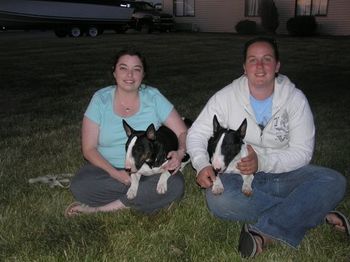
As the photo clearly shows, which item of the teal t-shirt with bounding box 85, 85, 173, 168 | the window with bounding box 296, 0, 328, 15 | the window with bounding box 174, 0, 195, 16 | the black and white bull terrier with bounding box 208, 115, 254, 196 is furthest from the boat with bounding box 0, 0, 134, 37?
the black and white bull terrier with bounding box 208, 115, 254, 196

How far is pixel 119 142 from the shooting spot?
5121mm

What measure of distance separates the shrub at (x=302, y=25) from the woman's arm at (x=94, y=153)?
96.7 ft

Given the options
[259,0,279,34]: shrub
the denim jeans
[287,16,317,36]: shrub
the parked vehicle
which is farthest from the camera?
the parked vehicle

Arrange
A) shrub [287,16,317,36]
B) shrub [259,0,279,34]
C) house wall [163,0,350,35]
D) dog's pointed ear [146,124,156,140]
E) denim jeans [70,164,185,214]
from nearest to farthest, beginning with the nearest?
1. dog's pointed ear [146,124,156,140]
2. denim jeans [70,164,185,214]
3. shrub [287,16,317,36]
4. house wall [163,0,350,35]
5. shrub [259,0,279,34]

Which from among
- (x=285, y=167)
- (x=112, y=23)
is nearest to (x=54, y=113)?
(x=285, y=167)

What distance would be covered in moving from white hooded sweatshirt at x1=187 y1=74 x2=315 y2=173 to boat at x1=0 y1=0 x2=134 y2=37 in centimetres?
3016

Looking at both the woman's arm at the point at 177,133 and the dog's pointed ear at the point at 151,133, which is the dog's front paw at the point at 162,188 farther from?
the dog's pointed ear at the point at 151,133

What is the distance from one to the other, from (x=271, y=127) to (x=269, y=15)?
3159 centimetres

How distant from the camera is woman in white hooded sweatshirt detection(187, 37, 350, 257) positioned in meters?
4.19

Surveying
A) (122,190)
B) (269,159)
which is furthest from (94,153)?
(269,159)

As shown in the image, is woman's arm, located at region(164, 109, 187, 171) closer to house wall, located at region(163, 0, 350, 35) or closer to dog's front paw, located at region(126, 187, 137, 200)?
dog's front paw, located at region(126, 187, 137, 200)

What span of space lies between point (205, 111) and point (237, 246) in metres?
1.28

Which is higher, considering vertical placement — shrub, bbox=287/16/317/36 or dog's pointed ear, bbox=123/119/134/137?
dog's pointed ear, bbox=123/119/134/137

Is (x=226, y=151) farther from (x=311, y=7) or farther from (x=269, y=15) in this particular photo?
(x=311, y=7)
